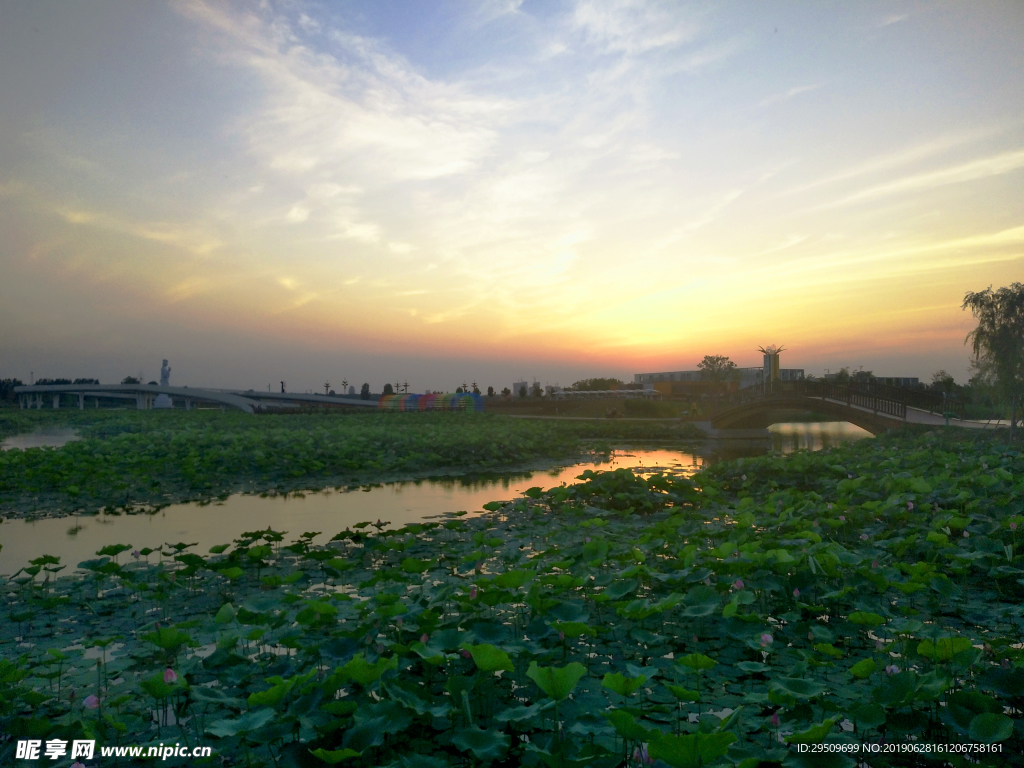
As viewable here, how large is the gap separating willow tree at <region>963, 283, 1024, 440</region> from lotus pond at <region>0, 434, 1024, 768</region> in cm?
979

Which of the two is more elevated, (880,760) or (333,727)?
(333,727)

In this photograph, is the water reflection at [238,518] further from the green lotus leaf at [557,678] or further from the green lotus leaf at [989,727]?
the green lotus leaf at [989,727]

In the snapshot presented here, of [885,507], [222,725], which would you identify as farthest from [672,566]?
[222,725]

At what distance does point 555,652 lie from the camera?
2648mm

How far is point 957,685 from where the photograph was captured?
7.66 ft

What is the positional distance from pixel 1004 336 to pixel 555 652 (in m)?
14.1

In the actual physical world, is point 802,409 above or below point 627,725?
above

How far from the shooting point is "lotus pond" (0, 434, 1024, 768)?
193 centimetres

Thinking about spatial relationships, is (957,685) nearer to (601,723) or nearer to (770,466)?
(601,723)

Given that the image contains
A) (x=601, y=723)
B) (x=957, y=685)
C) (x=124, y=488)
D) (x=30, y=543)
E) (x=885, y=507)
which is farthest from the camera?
(x=124, y=488)

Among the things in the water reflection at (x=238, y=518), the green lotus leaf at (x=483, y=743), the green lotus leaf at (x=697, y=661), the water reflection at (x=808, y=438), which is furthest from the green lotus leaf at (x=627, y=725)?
the water reflection at (x=808, y=438)

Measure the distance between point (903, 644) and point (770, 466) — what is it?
6.05 meters

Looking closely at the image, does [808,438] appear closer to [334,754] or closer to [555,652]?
[555,652]

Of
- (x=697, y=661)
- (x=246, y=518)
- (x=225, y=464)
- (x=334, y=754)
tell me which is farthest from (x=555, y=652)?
(x=225, y=464)
